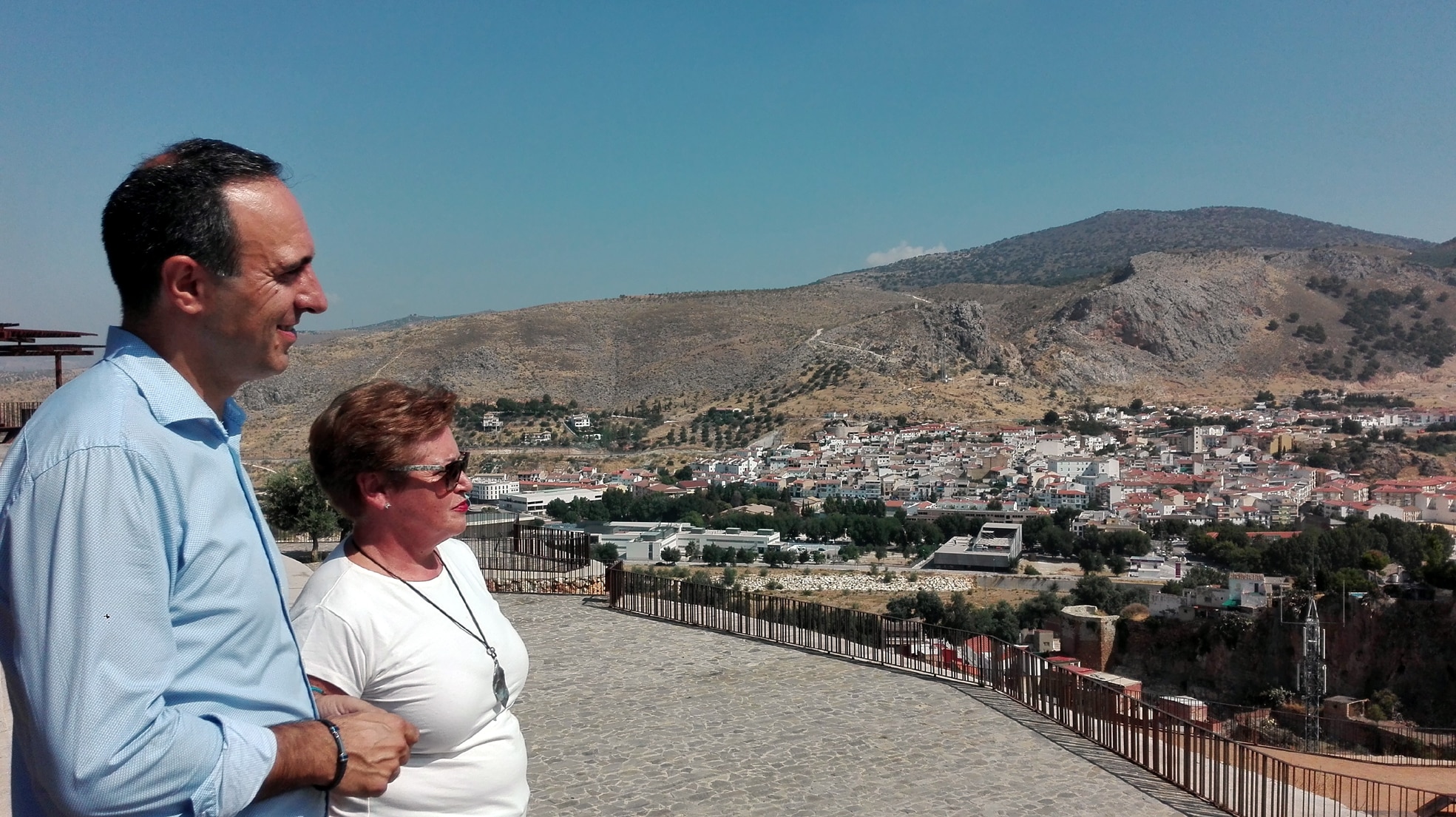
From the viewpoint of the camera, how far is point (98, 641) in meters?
1.21

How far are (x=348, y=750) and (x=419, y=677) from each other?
1.43 feet

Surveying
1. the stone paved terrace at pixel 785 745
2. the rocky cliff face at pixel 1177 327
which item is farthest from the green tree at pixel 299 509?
the rocky cliff face at pixel 1177 327

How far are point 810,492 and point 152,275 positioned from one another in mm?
49638

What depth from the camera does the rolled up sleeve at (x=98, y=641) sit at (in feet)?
3.94

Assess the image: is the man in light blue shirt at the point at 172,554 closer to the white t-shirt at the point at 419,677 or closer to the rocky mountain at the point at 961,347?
the white t-shirt at the point at 419,677

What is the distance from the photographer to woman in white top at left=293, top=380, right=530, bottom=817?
1945mm

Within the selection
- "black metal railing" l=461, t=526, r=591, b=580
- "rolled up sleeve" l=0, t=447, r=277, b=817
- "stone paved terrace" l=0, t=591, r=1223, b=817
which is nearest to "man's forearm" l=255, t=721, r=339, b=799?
"rolled up sleeve" l=0, t=447, r=277, b=817

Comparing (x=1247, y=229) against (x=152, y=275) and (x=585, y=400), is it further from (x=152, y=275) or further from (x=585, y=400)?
(x=152, y=275)

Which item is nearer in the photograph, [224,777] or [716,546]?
[224,777]

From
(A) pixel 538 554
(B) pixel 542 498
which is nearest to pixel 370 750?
(A) pixel 538 554

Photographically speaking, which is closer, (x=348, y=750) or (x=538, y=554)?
(x=348, y=750)

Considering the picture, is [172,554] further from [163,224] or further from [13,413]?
[13,413]

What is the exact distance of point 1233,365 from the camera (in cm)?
8306

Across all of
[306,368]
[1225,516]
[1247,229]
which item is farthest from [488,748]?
[1247,229]
